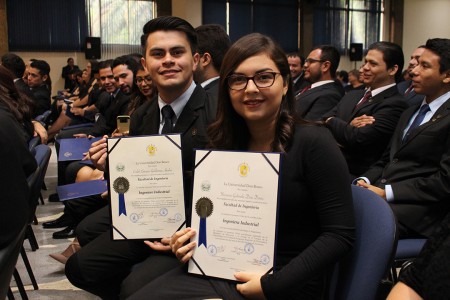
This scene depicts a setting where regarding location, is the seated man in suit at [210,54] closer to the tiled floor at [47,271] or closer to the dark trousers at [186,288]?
Answer: the tiled floor at [47,271]

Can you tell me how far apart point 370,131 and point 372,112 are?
23cm

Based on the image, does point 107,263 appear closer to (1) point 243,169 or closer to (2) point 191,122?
(2) point 191,122

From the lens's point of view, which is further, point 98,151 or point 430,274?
point 98,151

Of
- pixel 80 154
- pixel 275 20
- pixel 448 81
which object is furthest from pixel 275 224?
pixel 275 20

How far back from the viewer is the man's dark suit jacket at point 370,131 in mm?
3141

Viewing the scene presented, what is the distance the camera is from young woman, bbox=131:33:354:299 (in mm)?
1360

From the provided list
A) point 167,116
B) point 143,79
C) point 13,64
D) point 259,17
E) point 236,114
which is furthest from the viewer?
point 259,17

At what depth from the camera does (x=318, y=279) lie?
1.43 meters

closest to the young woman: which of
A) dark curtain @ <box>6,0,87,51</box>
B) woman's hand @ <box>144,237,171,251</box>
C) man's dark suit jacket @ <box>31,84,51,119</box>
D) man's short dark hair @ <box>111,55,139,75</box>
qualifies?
woman's hand @ <box>144,237,171,251</box>

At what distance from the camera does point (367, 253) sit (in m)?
1.35

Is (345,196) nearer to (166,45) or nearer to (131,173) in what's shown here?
(131,173)

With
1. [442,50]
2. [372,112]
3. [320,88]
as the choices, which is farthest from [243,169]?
[320,88]

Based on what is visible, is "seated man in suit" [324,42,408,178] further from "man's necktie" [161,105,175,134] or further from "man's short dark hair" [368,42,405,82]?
"man's necktie" [161,105,175,134]

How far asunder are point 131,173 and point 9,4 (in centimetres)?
1109
